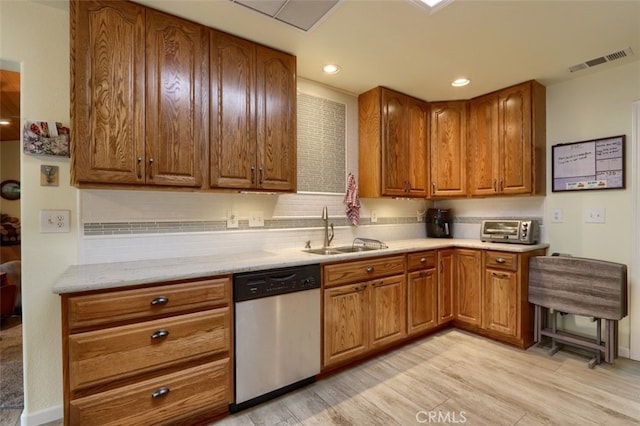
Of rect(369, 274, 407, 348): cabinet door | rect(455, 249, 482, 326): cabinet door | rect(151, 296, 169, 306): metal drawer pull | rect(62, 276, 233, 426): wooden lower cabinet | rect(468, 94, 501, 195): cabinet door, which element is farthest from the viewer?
rect(468, 94, 501, 195): cabinet door

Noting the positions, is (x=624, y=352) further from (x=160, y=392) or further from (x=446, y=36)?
(x=160, y=392)

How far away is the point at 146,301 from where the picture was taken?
151cm

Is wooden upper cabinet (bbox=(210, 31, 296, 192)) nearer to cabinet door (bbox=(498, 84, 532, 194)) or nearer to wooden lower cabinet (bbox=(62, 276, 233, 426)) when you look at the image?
wooden lower cabinet (bbox=(62, 276, 233, 426))

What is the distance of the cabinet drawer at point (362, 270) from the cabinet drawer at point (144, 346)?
78 centimetres

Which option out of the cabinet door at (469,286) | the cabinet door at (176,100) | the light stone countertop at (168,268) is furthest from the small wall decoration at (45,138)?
the cabinet door at (469,286)

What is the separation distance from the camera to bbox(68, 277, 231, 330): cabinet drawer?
54.4 inches

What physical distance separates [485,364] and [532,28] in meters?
2.49

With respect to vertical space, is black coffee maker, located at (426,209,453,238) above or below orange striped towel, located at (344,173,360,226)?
below

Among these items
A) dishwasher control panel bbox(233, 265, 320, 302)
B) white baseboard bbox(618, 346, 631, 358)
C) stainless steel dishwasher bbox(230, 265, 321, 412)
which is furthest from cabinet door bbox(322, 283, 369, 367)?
white baseboard bbox(618, 346, 631, 358)

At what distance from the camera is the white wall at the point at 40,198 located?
171 centimetres

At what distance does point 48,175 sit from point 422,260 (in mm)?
2859

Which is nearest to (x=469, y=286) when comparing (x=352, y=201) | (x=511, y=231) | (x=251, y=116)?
(x=511, y=231)

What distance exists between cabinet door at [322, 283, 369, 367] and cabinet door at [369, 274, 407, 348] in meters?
0.09

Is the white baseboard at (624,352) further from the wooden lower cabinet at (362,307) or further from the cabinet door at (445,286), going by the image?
the wooden lower cabinet at (362,307)
